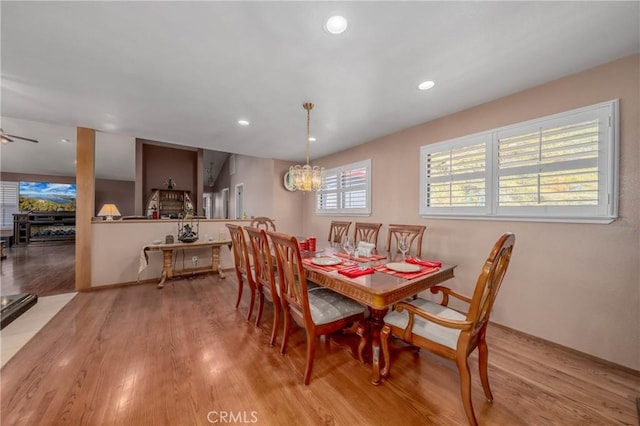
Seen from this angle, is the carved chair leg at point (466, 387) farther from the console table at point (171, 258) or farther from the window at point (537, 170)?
the console table at point (171, 258)

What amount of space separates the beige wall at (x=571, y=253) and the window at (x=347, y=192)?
132 centimetres

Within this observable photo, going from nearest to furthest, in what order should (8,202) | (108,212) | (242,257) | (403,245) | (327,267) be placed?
(327,267) < (403,245) < (242,257) < (108,212) < (8,202)

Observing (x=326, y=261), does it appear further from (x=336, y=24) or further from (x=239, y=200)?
(x=239, y=200)

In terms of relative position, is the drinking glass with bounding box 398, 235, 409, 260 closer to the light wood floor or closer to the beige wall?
the beige wall

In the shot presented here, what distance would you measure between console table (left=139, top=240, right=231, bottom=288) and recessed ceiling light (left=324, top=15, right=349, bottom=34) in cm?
359

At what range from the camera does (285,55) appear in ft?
5.75

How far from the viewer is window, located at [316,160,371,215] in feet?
12.9

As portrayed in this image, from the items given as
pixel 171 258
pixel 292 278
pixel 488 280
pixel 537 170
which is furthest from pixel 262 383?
pixel 171 258

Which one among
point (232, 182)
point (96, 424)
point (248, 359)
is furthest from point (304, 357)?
point (232, 182)

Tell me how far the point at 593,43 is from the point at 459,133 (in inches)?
45.6

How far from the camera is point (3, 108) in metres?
2.57

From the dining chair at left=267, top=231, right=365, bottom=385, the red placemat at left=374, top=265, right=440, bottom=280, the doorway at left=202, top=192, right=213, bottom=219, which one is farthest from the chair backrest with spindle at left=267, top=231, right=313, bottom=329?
the doorway at left=202, top=192, right=213, bottom=219

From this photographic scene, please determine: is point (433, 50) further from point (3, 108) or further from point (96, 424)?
point (3, 108)

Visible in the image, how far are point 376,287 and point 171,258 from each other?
3.81m
